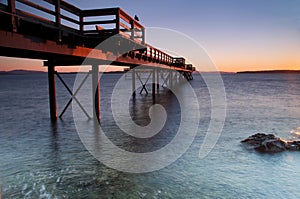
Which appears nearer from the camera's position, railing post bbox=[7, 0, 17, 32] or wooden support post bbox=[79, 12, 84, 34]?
railing post bbox=[7, 0, 17, 32]

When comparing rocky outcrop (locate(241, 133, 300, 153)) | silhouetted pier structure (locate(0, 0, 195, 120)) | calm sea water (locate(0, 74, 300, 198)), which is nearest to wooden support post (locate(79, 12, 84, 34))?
silhouetted pier structure (locate(0, 0, 195, 120))

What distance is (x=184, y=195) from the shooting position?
521 cm

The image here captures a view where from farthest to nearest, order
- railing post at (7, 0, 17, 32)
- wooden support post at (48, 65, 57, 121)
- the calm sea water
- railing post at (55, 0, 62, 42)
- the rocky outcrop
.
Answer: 1. wooden support post at (48, 65, 57, 121)
2. the rocky outcrop
3. railing post at (55, 0, 62, 42)
4. the calm sea water
5. railing post at (7, 0, 17, 32)

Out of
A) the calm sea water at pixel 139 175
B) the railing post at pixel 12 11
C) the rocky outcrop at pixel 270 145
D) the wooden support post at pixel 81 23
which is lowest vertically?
the calm sea water at pixel 139 175

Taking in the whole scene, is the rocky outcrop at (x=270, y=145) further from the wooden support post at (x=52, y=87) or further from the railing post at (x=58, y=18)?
the wooden support post at (x=52, y=87)

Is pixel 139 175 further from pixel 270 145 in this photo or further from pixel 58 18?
pixel 270 145

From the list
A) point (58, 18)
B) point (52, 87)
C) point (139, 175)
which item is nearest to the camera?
point (58, 18)

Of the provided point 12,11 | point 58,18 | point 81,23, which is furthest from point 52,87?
point 12,11

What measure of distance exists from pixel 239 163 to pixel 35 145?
7117mm

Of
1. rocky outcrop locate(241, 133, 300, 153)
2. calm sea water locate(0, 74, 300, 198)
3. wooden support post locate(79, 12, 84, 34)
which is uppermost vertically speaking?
wooden support post locate(79, 12, 84, 34)

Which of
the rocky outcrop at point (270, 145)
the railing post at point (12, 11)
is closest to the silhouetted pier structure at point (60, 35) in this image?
the railing post at point (12, 11)

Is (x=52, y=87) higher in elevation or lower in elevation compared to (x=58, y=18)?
lower

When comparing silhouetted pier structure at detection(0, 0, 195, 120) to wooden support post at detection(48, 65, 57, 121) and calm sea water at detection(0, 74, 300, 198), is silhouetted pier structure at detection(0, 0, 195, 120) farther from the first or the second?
calm sea water at detection(0, 74, 300, 198)

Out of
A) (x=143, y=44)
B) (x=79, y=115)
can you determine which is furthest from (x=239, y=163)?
(x=79, y=115)
